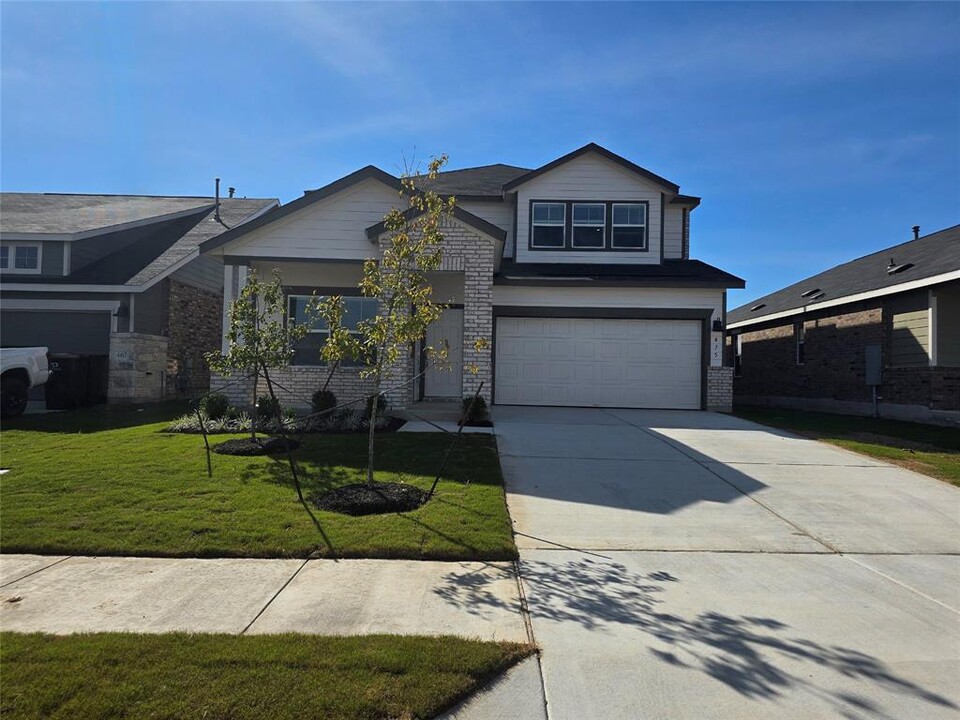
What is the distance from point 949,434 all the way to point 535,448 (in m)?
9.16

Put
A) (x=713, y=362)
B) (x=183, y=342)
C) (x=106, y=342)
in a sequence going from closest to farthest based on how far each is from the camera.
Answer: (x=713, y=362)
(x=106, y=342)
(x=183, y=342)

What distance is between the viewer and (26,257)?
17375 millimetres

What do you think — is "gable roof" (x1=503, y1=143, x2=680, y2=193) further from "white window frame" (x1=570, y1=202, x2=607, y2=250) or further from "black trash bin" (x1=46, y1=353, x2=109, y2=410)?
"black trash bin" (x1=46, y1=353, x2=109, y2=410)

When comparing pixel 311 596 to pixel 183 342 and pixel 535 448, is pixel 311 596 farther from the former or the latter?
pixel 183 342

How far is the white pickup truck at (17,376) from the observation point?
12.4 m

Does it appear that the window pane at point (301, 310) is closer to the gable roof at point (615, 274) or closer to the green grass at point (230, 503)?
the gable roof at point (615, 274)

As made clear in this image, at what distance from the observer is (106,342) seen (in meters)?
16.7

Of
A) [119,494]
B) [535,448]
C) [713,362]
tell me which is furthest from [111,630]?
[713,362]

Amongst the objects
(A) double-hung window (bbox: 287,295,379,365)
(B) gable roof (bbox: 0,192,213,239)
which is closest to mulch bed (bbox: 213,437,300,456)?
(A) double-hung window (bbox: 287,295,379,365)

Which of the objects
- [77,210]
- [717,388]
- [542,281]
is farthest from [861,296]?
[77,210]

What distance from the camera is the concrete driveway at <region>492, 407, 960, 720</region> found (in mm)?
3188

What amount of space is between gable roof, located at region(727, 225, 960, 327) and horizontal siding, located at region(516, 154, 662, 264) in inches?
232

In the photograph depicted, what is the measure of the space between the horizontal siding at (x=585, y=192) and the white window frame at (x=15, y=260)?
13877mm

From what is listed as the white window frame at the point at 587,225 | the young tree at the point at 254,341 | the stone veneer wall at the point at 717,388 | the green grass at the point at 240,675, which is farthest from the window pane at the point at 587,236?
the green grass at the point at 240,675
